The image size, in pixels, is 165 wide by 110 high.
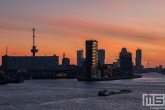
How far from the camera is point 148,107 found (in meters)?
69.1

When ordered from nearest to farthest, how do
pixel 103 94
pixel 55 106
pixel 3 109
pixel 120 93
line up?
pixel 3 109
pixel 55 106
pixel 103 94
pixel 120 93

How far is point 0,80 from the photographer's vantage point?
190000mm

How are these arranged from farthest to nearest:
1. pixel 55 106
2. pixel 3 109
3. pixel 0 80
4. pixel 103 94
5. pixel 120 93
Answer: pixel 0 80, pixel 120 93, pixel 103 94, pixel 55 106, pixel 3 109

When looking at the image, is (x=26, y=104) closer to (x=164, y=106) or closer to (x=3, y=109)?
(x=3, y=109)

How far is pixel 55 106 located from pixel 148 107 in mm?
17463

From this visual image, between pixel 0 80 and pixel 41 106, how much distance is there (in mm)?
123046

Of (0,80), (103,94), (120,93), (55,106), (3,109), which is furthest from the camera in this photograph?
(0,80)

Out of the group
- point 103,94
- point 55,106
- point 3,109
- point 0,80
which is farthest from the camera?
point 0,80

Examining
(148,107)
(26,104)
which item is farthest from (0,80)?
(148,107)

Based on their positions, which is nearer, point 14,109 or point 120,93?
point 14,109

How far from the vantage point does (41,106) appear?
235ft

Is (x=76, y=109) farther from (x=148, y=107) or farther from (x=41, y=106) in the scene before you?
(x=148, y=107)

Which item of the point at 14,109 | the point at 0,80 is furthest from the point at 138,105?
the point at 0,80

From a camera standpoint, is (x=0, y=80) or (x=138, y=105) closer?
(x=138, y=105)
